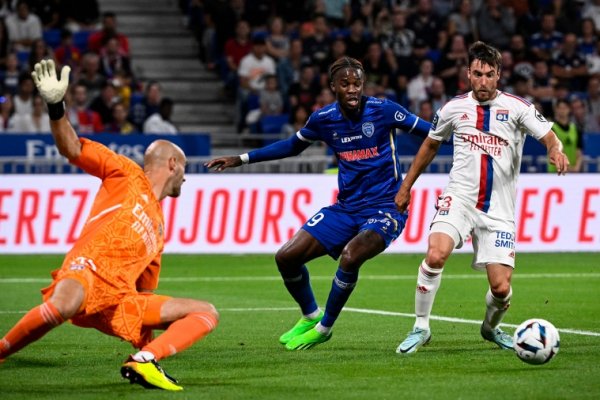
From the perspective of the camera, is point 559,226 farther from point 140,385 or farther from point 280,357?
point 140,385

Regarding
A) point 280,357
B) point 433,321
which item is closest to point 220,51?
point 433,321

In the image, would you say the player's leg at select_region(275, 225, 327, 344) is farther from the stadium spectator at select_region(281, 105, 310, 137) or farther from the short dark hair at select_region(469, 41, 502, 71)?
the stadium spectator at select_region(281, 105, 310, 137)

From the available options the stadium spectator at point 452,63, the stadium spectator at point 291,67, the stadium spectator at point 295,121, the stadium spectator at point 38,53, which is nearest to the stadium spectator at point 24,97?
the stadium spectator at point 38,53

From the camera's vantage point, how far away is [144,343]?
799cm

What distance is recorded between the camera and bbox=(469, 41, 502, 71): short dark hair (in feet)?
31.0

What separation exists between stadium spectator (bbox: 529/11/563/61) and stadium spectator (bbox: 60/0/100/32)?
9280 millimetres

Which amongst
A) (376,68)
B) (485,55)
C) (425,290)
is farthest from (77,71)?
(485,55)

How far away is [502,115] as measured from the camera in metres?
9.61

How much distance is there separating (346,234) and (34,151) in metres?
11.8

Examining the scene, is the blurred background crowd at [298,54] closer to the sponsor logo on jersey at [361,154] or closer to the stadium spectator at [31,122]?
the stadium spectator at [31,122]

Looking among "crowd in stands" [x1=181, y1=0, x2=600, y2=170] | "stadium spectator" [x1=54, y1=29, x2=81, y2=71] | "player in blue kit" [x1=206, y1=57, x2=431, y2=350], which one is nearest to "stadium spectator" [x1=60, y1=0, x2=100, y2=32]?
"stadium spectator" [x1=54, y1=29, x2=81, y2=71]

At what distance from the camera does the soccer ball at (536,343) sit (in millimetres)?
8586

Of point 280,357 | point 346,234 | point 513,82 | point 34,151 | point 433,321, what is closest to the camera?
point 280,357

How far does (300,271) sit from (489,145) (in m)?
1.96
